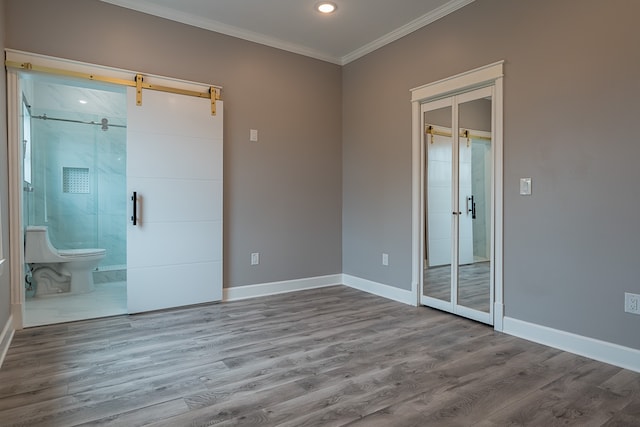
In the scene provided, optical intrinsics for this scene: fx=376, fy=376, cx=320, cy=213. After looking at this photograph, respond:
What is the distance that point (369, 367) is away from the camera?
2.38m

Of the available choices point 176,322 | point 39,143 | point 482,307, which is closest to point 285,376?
point 176,322

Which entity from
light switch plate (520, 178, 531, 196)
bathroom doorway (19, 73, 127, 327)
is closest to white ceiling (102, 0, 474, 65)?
light switch plate (520, 178, 531, 196)

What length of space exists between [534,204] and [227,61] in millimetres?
3231

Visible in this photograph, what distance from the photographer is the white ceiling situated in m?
3.42

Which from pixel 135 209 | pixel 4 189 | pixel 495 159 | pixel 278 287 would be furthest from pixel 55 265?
pixel 495 159

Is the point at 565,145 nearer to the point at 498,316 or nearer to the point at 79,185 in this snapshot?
the point at 498,316

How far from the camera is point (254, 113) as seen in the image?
4.15m

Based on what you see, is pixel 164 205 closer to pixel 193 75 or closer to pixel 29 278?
pixel 193 75

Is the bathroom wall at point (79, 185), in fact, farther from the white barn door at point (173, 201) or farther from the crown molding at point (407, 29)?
the crown molding at point (407, 29)

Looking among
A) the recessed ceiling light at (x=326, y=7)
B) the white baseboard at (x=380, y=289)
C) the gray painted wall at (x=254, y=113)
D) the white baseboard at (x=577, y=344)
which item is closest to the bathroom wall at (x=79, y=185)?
the gray painted wall at (x=254, y=113)

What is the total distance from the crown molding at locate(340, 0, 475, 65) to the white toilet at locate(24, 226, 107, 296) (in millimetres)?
3898

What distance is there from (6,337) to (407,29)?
14.2ft

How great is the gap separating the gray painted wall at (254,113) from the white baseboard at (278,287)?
72mm

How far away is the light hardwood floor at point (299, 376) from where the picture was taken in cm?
184
